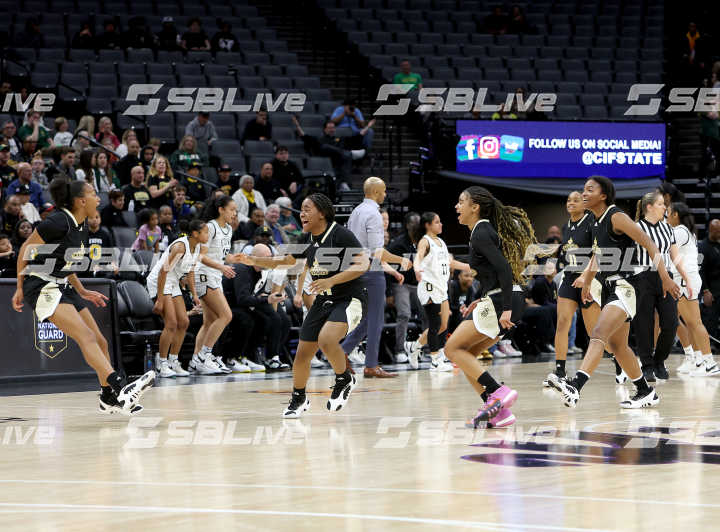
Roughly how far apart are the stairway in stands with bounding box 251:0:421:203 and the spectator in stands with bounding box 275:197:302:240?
8.34ft

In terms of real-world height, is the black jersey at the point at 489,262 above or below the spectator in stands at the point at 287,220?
below

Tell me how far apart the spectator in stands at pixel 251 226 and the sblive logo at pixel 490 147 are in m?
5.09

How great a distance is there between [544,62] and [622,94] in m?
1.62

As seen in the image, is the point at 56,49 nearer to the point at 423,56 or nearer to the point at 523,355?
the point at 423,56

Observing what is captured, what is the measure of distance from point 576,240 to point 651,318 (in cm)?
119

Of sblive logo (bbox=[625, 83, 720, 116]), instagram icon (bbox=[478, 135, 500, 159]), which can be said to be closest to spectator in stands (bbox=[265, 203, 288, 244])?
instagram icon (bbox=[478, 135, 500, 159])

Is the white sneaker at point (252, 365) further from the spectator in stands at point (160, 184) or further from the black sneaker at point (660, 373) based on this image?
the black sneaker at point (660, 373)

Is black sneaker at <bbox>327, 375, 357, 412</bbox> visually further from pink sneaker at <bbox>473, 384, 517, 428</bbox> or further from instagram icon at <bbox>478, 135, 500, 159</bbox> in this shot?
instagram icon at <bbox>478, 135, 500, 159</bbox>

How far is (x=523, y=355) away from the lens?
49.9ft

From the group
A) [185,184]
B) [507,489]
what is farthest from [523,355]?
[507,489]

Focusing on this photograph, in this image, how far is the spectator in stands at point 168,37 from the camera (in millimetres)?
19281

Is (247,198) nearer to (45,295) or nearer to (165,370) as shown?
(165,370)

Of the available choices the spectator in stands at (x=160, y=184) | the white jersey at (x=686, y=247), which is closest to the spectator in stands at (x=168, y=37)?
the spectator in stands at (x=160, y=184)

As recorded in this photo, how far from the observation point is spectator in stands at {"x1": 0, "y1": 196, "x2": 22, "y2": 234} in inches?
497
